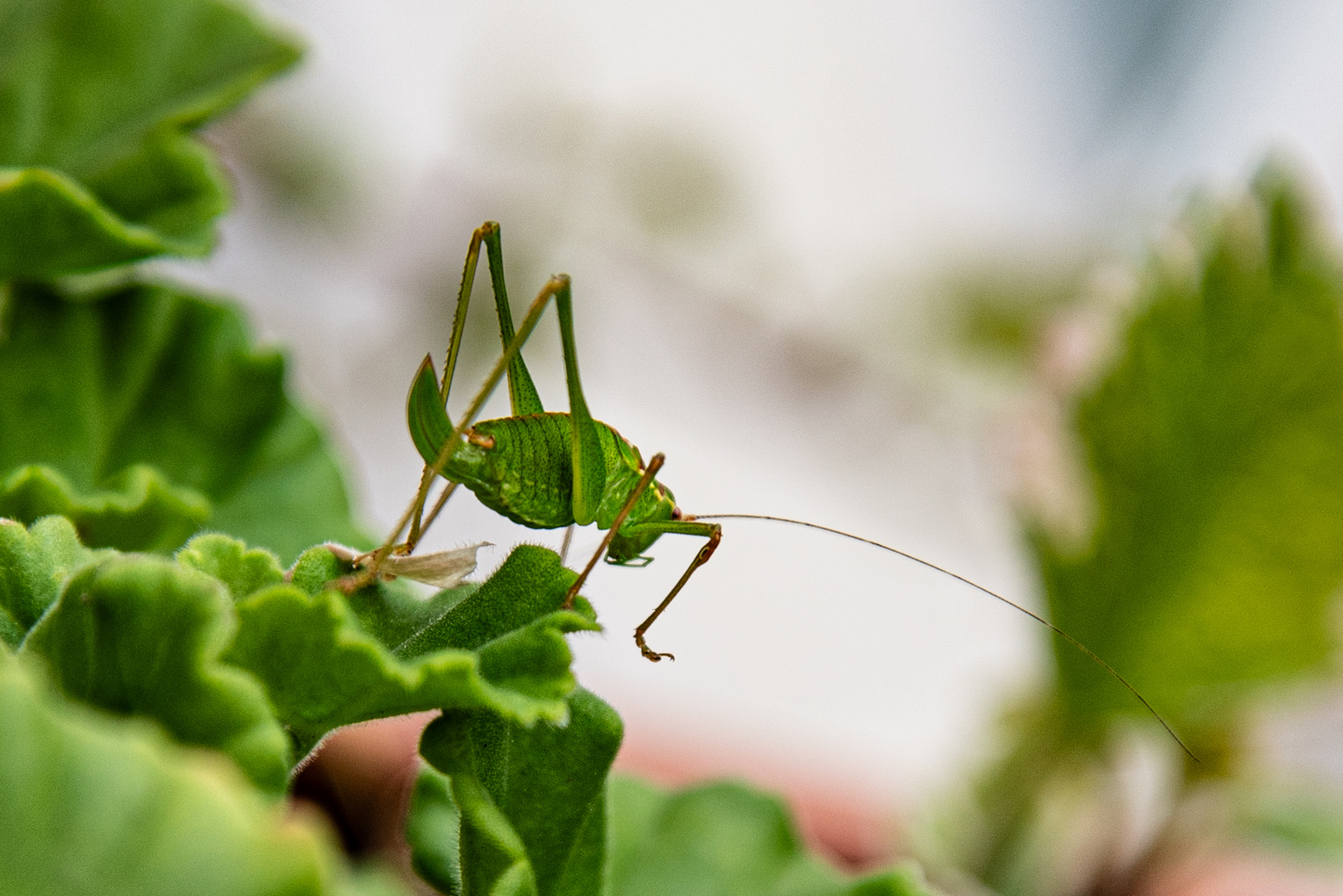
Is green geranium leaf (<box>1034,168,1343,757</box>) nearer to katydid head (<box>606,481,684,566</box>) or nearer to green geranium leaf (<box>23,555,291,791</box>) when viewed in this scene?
katydid head (<box>606,481,684,566</box>)

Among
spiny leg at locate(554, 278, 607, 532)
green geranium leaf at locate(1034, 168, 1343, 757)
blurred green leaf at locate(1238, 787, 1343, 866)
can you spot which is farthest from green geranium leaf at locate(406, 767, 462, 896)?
blurred green leaf at locate(1238, 787, 1343, 866)

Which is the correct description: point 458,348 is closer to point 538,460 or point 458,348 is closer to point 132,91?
point 538,460

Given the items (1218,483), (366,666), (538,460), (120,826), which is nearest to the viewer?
(120,826)

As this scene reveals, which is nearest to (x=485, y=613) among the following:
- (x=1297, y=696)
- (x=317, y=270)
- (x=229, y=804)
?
(x=229, y=804)

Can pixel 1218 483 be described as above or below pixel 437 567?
above

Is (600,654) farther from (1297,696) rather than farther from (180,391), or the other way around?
(180,391)

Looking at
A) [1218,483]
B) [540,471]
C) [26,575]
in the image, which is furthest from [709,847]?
[1218,483]

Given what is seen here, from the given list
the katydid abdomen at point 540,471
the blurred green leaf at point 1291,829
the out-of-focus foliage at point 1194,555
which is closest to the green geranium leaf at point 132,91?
the katydid abdomen at point 540,471
